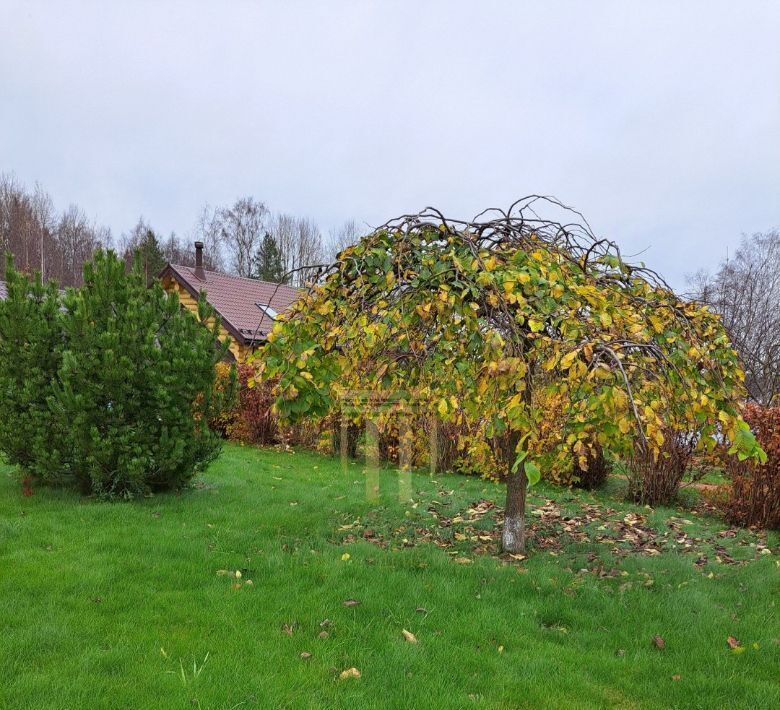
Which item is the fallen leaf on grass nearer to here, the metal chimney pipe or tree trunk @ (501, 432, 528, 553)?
tree trunk @ (501, 432, 528, 553)

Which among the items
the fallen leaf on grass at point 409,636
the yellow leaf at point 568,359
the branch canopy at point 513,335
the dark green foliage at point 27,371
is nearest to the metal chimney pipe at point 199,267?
the dark green foliage at point 27,371

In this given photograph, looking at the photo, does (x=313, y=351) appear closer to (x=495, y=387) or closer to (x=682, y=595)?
(x=495, y=387)

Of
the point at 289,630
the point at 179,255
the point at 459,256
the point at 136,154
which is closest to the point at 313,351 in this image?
the point at 459,256

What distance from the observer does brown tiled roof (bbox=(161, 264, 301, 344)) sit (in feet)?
51.6

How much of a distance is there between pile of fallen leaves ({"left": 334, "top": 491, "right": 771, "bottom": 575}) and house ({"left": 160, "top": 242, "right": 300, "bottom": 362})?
10.7 m

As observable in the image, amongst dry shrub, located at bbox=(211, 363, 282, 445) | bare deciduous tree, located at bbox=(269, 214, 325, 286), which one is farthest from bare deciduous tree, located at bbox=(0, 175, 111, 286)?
dry shrub, located at bbox=(211, 363, 282, 445)

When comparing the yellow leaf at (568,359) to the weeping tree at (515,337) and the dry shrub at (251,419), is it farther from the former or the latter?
the dry shrub at (251,419)

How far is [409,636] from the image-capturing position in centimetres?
275

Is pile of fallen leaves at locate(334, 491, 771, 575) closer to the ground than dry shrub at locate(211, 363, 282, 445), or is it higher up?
closer to the ground

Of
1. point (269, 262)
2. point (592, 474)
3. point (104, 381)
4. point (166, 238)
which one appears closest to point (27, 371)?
point (104, 381)

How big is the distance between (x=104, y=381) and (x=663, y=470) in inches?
239

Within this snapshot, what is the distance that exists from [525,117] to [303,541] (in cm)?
660

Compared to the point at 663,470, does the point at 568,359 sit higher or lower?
higher

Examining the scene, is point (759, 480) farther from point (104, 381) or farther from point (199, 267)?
point (199, 267)
